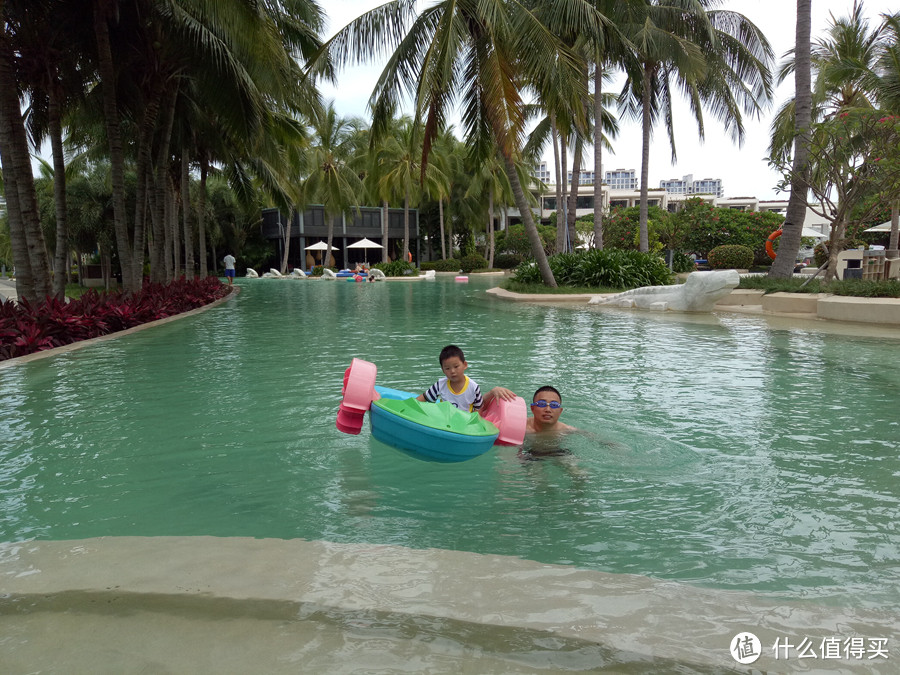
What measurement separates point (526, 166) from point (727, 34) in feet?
80.6

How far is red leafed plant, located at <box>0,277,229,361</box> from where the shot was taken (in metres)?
10.9

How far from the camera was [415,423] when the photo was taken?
15.2 feet

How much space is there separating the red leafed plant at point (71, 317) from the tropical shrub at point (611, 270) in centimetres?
1345

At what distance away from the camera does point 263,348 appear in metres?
12.3

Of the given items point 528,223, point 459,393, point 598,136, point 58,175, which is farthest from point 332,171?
point 459,393

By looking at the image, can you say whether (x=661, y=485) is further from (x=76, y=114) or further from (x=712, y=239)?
(x=712, y=239)

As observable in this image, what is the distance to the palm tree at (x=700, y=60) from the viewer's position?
74.1 feet

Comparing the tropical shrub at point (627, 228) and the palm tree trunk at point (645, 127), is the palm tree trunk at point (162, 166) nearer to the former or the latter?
the palm tree trunk at point (645, 127)

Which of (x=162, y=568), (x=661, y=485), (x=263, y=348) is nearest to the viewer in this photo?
(x=162, y=568)

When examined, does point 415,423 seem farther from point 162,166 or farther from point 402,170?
point 402,170

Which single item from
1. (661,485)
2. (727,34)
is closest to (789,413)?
(661,485)

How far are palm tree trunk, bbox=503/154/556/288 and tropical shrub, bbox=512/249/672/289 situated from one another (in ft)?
3.19

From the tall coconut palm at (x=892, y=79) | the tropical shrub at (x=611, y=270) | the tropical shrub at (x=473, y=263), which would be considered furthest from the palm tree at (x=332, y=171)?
the tall coconut palm at (x=892, y=79)

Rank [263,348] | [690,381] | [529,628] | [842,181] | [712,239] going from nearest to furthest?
1. [529,628]
2. [690,381]
3. [263,348]
4. [842,181]
5. [712,239]
